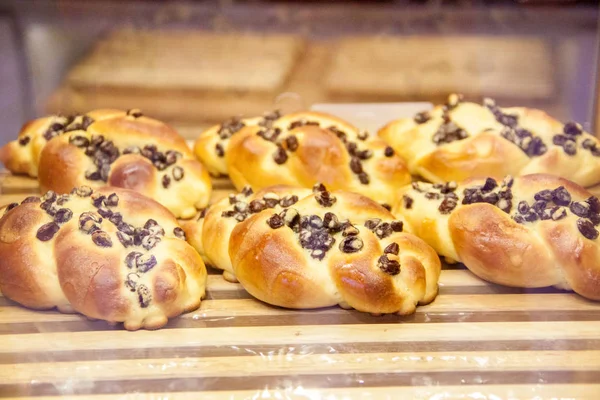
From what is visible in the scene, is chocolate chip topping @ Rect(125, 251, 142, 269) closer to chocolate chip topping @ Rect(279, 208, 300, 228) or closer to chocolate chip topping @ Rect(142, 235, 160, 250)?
chocolate chip topping @ Rect(142, 235, 160, 250)

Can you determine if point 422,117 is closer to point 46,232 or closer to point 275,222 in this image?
point 275,222

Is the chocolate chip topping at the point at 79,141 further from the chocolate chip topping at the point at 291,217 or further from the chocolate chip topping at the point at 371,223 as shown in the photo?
the chocolate chip topping at the point at 371,223

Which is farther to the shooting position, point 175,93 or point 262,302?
point 175,93

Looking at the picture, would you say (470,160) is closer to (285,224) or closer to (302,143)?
(302,143)

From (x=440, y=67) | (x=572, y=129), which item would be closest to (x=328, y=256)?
(x=572, y=129)

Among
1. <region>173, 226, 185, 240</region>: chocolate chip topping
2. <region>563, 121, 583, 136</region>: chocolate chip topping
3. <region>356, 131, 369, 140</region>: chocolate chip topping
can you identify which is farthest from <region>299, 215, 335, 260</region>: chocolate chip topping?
<region>563, 121, 583, 136</region>: chocolate chip topping

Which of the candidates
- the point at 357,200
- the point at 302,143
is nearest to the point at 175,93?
the point at 302,143

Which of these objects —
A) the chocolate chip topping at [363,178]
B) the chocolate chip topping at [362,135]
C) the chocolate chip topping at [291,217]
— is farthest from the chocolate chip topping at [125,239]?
the chocolate chip topping at [362,135]
